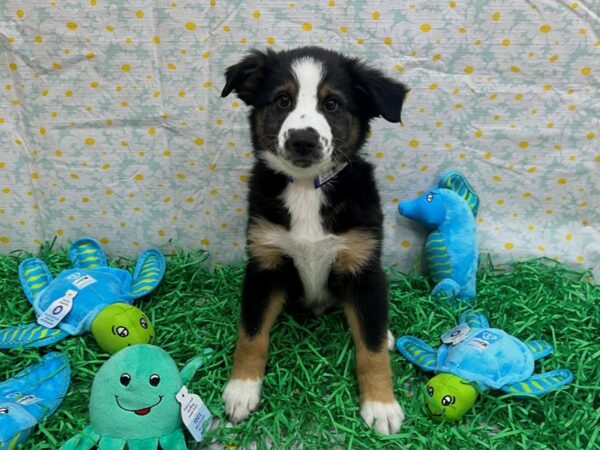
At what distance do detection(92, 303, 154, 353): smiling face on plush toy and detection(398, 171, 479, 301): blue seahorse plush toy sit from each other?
4.56ft

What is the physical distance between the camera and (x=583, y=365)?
6.56ft

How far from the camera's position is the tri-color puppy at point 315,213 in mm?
1808

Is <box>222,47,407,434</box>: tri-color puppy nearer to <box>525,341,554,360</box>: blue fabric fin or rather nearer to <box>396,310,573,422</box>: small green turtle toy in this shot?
<box>396,310,573,422</box>: small green turtle toy

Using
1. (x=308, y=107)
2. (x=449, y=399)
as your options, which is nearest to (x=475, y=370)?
(x=449, y=399)

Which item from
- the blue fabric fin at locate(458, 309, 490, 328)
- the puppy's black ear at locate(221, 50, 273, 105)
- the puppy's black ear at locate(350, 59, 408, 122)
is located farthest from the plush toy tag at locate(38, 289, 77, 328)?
the blue fabric fin at locate(458, 309, 490, 328)

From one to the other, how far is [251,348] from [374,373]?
474 mm

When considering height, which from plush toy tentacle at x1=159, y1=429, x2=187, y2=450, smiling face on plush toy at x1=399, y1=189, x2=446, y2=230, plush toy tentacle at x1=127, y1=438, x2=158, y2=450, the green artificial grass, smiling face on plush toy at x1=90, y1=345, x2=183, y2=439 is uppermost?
smiling face on plush toy at x1=399, y1=189, x2=446, y2=230

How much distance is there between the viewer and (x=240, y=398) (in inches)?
70.9

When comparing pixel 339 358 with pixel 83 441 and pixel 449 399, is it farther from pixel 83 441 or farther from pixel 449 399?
pixel 83 441

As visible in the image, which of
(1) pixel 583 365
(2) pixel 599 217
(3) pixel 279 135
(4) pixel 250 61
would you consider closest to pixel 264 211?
(3) pixel 279 135

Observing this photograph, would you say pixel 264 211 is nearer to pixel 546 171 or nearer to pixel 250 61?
pixel 250 61

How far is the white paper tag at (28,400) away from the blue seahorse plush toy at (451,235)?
1785 mm

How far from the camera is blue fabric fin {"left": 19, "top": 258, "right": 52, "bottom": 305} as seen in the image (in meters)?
2.38

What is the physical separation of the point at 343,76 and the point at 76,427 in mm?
1566
